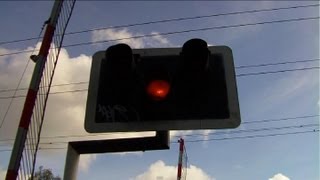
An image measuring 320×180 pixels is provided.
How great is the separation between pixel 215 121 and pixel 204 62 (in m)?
0.59

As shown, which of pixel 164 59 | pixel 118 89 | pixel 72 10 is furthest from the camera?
pixel 72 10

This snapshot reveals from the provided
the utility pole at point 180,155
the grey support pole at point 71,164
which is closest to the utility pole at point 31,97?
the grey support pole at point 71,164

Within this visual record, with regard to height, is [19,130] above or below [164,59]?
below

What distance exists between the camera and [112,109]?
435 cm

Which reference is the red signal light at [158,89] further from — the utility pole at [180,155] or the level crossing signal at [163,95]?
the utility pole at [180,155]

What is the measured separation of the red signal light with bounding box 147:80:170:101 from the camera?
13.5 feet

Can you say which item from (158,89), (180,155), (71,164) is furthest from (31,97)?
(180,155)

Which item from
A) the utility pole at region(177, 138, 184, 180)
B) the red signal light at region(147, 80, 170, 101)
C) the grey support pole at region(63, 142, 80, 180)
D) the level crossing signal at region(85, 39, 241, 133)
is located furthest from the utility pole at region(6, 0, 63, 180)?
the utility pole at region(177, 138, 184, 180)

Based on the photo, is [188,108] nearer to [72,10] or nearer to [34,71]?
[34,71]

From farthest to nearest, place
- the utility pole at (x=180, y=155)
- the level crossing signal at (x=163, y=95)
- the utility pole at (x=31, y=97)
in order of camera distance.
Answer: the utility pole at (x=180, y=155), the utility pole at (x=31, y=97), the level crossing signal at (x=163, y=95)

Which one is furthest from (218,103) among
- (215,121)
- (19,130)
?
(19,130)

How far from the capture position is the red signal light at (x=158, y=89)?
412 centimetres

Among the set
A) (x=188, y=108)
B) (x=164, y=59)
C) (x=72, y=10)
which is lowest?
(x=188, y=108)

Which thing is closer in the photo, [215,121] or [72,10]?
[215,121]
